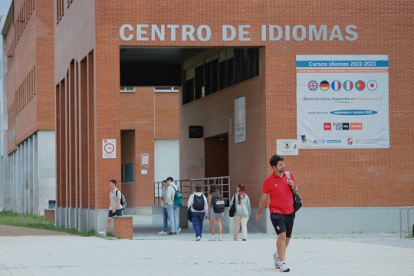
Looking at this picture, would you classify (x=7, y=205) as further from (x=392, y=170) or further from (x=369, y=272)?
(x=369, y=272)

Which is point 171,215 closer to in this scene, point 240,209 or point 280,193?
point 240,209

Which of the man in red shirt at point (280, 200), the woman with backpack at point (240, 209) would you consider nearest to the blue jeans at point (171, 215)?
the woman with backpack at point (240, 209)

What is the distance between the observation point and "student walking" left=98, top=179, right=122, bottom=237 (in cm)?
3062

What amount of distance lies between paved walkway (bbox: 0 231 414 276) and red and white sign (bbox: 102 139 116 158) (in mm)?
Answer: 3979

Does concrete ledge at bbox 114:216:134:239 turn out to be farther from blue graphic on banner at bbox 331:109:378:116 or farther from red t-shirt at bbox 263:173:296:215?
red t-shirt at bbox 263:173:296:215

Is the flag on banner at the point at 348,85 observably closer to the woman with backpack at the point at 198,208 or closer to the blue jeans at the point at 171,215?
the woman with backpack at the point at 198,208

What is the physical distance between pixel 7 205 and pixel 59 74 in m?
46.9

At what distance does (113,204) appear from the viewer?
101ft

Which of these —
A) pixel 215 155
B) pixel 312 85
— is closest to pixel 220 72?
pixel 215 155

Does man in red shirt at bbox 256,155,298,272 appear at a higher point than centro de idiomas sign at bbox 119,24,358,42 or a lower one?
lower

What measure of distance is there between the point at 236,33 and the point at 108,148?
530 centimetres

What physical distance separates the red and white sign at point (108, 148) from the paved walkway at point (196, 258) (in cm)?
398

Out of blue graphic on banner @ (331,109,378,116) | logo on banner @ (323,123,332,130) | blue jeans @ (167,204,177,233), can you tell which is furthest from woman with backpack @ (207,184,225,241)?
blue graphic on banner @ (331,109,378,116)

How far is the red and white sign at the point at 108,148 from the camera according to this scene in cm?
3153
